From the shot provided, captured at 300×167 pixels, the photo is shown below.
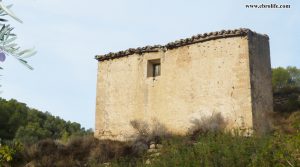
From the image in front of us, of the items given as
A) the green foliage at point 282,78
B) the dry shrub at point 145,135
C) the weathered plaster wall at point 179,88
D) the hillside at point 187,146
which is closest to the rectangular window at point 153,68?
the weathered plaster wall at point 179,88

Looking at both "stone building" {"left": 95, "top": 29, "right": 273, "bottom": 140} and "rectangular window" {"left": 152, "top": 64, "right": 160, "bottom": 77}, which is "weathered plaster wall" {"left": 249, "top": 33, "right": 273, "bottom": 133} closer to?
"stone building" {"left": 95, "top": 29, "right": 273, "bottom": 140}

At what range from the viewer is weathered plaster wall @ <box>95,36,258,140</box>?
1162 centimetres

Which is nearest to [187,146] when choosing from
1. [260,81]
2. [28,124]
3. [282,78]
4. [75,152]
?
[260,81]

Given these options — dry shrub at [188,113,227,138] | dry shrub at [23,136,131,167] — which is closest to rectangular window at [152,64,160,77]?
dry shrub at [188,113,227,138]

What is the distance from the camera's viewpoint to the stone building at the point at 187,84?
1159 cm

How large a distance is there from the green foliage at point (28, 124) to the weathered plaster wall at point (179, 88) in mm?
4771

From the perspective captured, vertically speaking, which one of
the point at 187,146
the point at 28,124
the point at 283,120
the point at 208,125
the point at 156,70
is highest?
the point at 156,70

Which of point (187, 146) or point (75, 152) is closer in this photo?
point (187, 146)

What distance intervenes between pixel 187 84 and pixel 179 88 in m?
0.27

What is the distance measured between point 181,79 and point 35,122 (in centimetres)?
1407

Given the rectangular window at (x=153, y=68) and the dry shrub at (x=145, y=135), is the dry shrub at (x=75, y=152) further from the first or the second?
→ the rectangular window at (x=153, y=68)

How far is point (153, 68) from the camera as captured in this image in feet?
44.8

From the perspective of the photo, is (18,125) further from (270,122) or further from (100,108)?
(270,122)

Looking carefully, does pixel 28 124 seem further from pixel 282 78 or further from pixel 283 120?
pixel 283 120
